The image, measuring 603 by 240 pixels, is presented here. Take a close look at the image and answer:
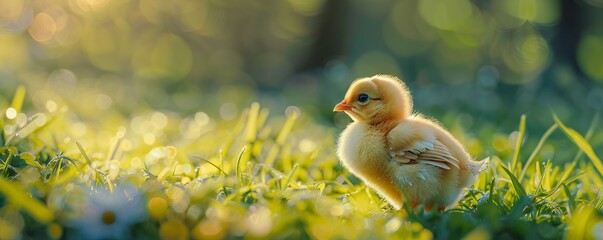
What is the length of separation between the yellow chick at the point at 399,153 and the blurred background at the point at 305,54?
3.32 metres

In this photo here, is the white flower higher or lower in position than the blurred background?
higher

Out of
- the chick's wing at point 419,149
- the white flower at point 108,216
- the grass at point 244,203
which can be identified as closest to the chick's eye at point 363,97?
the chick's wing at point 419,149

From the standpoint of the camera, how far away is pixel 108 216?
2.37 metres

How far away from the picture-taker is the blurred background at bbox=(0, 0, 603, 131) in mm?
9320

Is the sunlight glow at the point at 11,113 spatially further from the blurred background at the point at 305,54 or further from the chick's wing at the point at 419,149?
the blurred background at the point at 305,54

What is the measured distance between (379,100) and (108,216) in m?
1.49

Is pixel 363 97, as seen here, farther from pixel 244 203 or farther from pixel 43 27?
pixel 43 27

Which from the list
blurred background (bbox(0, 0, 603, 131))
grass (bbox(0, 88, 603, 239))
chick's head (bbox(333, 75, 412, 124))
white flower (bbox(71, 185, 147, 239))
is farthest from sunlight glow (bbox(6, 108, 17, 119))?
blurred background (bbox(0, 0, 603, 131))

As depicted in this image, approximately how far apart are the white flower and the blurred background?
4.69m

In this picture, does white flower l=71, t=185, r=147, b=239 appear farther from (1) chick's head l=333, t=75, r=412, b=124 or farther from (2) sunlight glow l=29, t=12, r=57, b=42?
(2) sunlight glow l=29, t=12, r=57, b=42

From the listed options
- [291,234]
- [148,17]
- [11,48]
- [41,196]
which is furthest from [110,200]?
[148,17]

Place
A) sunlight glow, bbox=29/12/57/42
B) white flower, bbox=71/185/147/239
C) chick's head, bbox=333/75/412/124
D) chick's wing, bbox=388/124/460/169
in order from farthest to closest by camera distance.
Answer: sunlight glow, bbox=29/12/57/42, chick's head, bbox=333/75/412/124, chick's wing, bbox=388/124/460/169, white flower, bbox=71/185/147/239

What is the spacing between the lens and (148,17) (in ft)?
75.3

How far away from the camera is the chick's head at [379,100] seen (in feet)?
11.2
